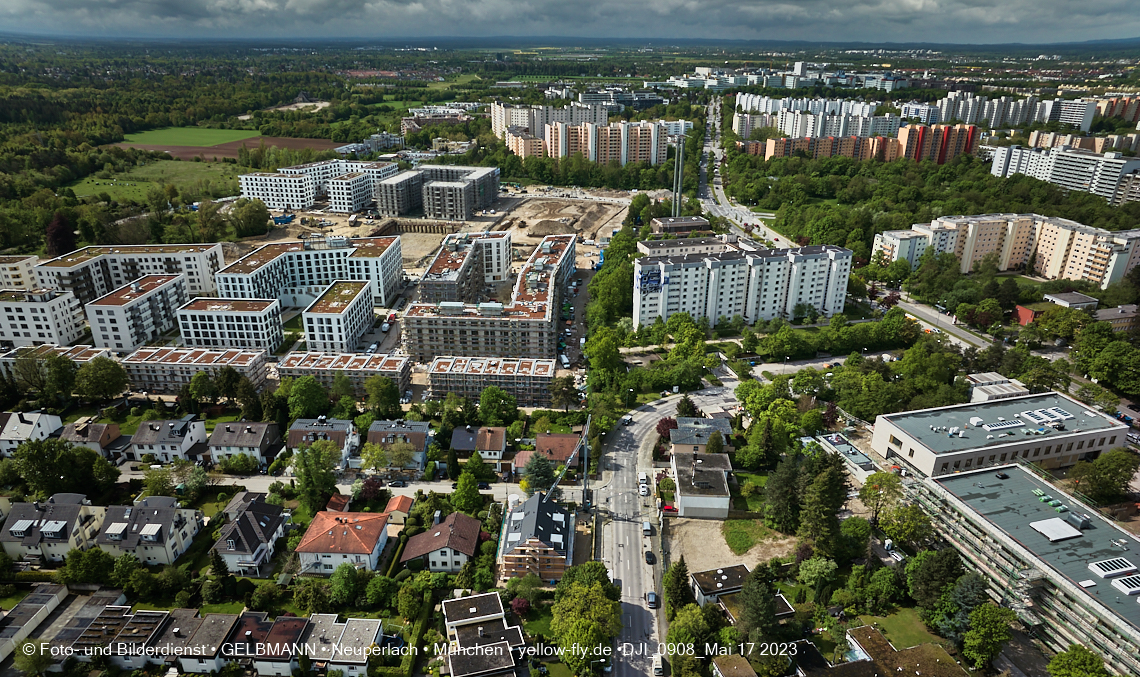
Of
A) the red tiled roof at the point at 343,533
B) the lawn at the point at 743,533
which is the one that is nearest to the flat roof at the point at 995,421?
the lawn at the point at 743,533

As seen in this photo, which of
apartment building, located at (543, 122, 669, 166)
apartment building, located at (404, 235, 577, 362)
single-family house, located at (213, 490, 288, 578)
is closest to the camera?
single-family house, located at (213, 490, 288, 578)

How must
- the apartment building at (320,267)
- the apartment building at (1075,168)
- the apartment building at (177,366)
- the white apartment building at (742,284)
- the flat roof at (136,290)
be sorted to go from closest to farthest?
1. the apartment building at (177,366)
2. the flat roof at (136,290)
3. the white apartment building at (742,284)
4. the apartment building at (320,267)
5. the apartment building at (1075,168)

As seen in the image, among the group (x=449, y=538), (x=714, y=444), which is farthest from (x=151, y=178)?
(x=714, y=444)

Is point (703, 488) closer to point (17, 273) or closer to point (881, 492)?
point (881, 492)

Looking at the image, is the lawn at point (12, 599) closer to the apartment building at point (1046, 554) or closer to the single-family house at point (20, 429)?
the single-family house at point (20, 429)

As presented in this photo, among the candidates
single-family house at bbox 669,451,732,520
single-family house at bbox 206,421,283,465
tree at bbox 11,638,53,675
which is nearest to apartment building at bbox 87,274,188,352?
single-family house at bbox 206,421,283,465

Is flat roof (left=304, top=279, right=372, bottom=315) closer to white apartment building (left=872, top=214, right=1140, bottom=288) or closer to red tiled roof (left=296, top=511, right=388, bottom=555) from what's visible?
red tiled roof (left=296, top=511, right=388, bottom=555)

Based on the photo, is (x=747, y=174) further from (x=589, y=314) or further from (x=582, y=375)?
(x=582, y=375)
